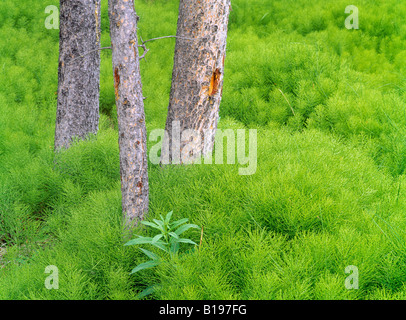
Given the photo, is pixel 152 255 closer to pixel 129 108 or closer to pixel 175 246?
pixel 175 246

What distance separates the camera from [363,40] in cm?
566

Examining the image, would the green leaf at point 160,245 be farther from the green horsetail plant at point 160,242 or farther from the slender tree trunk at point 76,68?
the slender tree trunk at point 76,68

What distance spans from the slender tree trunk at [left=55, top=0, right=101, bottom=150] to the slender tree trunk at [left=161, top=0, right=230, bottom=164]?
3.98 ft

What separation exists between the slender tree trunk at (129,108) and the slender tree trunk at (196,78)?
609mm

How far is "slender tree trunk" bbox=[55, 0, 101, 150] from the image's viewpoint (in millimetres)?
3361

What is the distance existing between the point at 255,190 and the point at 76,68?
2297 mm

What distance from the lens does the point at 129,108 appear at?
6.77ft

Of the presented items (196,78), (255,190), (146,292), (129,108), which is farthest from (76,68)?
(146,292)

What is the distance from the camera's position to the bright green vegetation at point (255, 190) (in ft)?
5.85

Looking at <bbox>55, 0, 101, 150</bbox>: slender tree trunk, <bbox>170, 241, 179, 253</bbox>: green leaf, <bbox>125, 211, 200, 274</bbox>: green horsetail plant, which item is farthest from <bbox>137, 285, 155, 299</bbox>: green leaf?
<bbox>55, 0, 101, 150</bbox>: slender tree trunk

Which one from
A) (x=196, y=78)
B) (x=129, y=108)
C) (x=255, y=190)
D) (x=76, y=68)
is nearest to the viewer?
(x=129, y=108)

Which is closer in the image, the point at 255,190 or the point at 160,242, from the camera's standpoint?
the point at 160,242

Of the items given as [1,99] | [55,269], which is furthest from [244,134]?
[1,99]
